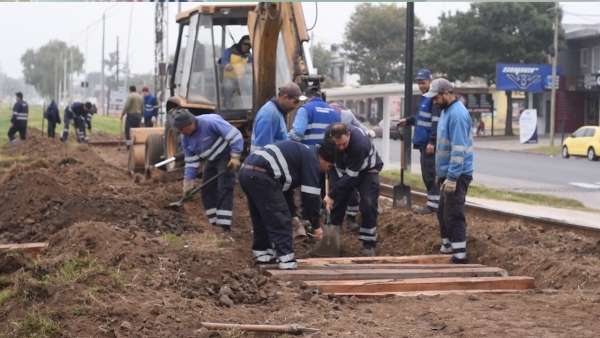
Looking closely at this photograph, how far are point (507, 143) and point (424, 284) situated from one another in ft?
148

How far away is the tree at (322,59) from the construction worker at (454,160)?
84.3 m

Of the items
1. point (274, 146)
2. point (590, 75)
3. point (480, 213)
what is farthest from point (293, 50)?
point (590, 75)

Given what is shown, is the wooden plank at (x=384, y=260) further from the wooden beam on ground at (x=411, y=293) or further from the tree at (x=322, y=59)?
the tree at (x=322, y=59)

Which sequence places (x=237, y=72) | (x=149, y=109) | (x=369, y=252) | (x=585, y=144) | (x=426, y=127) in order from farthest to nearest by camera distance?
(x=585, y=144) < (x=149, y=109) < (x=237, y=72) < (x=426, y=127) < (x=369, y=252)

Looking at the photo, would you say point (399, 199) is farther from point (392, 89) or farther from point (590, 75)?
point (590, 75)

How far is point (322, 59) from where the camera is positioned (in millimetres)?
99562

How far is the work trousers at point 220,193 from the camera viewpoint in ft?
35.7

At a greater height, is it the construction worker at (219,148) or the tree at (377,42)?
the tree at (377,42)

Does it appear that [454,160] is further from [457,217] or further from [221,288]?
[221,288]

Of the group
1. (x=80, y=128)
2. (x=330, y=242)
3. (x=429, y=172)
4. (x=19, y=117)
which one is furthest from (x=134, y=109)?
(x=330, y=242)

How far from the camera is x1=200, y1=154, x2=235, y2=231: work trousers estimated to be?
1089 cm

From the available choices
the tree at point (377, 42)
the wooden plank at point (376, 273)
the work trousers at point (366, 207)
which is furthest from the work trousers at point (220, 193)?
the tree at point (377, 42)

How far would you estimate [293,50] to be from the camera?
44.1ft

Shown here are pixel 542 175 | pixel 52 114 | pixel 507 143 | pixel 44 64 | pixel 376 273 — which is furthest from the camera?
pixel 44 64
